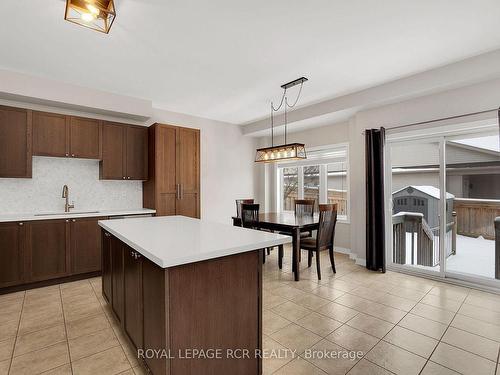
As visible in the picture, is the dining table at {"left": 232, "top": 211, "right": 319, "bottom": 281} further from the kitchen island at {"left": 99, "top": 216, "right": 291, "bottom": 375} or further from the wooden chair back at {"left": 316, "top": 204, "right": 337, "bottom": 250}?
the kitchen island at {"left": 99, "top": 216, "right": 291, "bottom": 375}

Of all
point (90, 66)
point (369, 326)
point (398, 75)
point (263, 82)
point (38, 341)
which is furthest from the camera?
point (263, 82)

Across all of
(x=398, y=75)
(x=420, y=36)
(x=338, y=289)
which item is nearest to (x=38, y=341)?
(x=338, y=289)

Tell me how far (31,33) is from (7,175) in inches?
71.6

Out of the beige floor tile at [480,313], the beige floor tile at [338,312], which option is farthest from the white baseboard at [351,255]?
the beige floor tile at [338,312]

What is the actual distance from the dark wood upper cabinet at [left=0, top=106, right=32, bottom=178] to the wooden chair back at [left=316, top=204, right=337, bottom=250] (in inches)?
155

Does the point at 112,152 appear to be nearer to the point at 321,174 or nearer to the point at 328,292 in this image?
the point at 328,292

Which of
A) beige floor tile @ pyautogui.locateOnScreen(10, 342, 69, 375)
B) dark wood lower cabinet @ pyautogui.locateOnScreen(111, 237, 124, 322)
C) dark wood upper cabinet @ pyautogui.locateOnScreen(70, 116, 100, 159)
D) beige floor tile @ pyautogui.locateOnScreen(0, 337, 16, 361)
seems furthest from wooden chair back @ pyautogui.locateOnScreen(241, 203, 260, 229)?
beige floor tile @ pyautogui.locateOnScreen(0, 337, 16, 361)

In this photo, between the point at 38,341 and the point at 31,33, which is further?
the point at 31,33

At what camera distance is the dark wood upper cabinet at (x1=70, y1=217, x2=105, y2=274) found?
3561 millimetres

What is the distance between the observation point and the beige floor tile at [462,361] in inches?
71.7

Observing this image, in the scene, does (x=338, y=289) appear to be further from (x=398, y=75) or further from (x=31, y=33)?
(x=31, y=33)

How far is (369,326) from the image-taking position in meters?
Answer: 2.39

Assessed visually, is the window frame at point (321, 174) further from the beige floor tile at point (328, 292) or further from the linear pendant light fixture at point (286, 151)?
the beige floor tile at point (328, 292)

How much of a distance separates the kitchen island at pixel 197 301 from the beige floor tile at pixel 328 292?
159 cm
